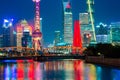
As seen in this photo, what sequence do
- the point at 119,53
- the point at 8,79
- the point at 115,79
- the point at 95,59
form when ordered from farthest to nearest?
the point at 95,59 < the point at 119,53 < the point at 8,79 < the point at 115,79

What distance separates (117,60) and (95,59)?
1355 inches

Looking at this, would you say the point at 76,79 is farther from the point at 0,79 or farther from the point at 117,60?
the point at 117,60

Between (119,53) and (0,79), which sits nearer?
(0,79)

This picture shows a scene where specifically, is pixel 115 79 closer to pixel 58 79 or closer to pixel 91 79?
pixel 91 79

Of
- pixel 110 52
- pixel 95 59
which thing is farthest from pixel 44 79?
pixel 95 59

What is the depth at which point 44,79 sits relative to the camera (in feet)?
137

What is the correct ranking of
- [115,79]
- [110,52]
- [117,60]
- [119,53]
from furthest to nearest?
1. [110,52]
2. [119,53]
3. [117,60]
4. [115,79]

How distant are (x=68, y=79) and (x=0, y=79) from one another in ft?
20.3

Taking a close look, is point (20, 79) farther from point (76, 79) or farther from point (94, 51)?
point (94, 51)

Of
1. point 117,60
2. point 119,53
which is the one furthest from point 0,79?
point 119,53

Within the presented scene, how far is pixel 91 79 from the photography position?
41.1 metres

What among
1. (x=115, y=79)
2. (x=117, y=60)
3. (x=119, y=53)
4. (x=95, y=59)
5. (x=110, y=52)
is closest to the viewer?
(x=115, y=79)

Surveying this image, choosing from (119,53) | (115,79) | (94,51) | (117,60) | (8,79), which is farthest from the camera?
(94,51)

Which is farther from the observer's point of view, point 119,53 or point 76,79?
point 119,53
